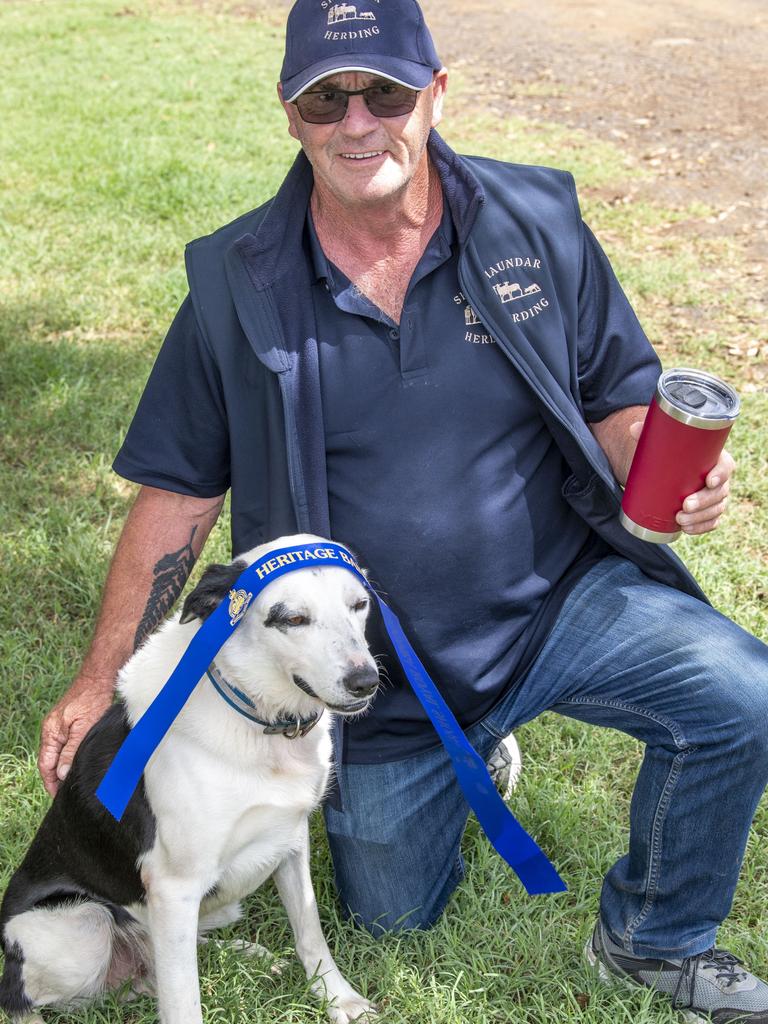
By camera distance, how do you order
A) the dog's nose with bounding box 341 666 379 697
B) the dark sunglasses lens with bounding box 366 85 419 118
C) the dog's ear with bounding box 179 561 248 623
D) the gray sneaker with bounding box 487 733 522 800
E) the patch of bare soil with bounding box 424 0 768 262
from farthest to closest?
the patch of bare soil with bounding box 424 0 768 262
the gray sneaker with bounding box 487 733 522 800
the dark sunglasses lens with bounding box 366 85 419 118
the dog's ear with bounding box 179 561 248 623
the dog's nose with bounding box 341 666 379 697

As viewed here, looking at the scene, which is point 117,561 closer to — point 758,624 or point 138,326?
point 758,624

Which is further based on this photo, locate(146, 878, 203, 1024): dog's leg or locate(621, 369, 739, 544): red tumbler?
locate(146, 878, 203, 1024): dog's leg

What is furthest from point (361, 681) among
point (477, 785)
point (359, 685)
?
point (477, 785)

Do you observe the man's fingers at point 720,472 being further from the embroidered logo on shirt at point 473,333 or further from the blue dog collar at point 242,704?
the blue dog collar at point 242,704

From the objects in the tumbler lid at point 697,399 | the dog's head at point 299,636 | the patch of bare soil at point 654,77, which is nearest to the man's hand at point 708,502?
the tumbler lid at point 697,399

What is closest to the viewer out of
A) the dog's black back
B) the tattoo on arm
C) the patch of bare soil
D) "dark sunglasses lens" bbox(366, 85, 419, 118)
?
the dog's black back

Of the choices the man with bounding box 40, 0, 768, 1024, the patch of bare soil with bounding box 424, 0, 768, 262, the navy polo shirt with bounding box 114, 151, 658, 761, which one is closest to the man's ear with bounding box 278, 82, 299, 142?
the man with bounding box 40, 0, 768, 1024

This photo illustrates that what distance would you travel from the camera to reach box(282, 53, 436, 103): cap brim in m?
2.62

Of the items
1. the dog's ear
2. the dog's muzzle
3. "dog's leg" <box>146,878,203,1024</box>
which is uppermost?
the dog's ear

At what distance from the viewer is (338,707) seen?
2293 mm

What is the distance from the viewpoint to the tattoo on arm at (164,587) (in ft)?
9.27

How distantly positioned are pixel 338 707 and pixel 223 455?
2.85 feet

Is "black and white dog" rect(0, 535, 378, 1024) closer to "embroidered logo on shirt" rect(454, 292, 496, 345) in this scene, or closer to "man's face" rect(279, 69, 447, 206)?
"embroidered logo on shirt" rect(454, 292, 496, 345)

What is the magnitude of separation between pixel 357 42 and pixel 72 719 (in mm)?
1777
